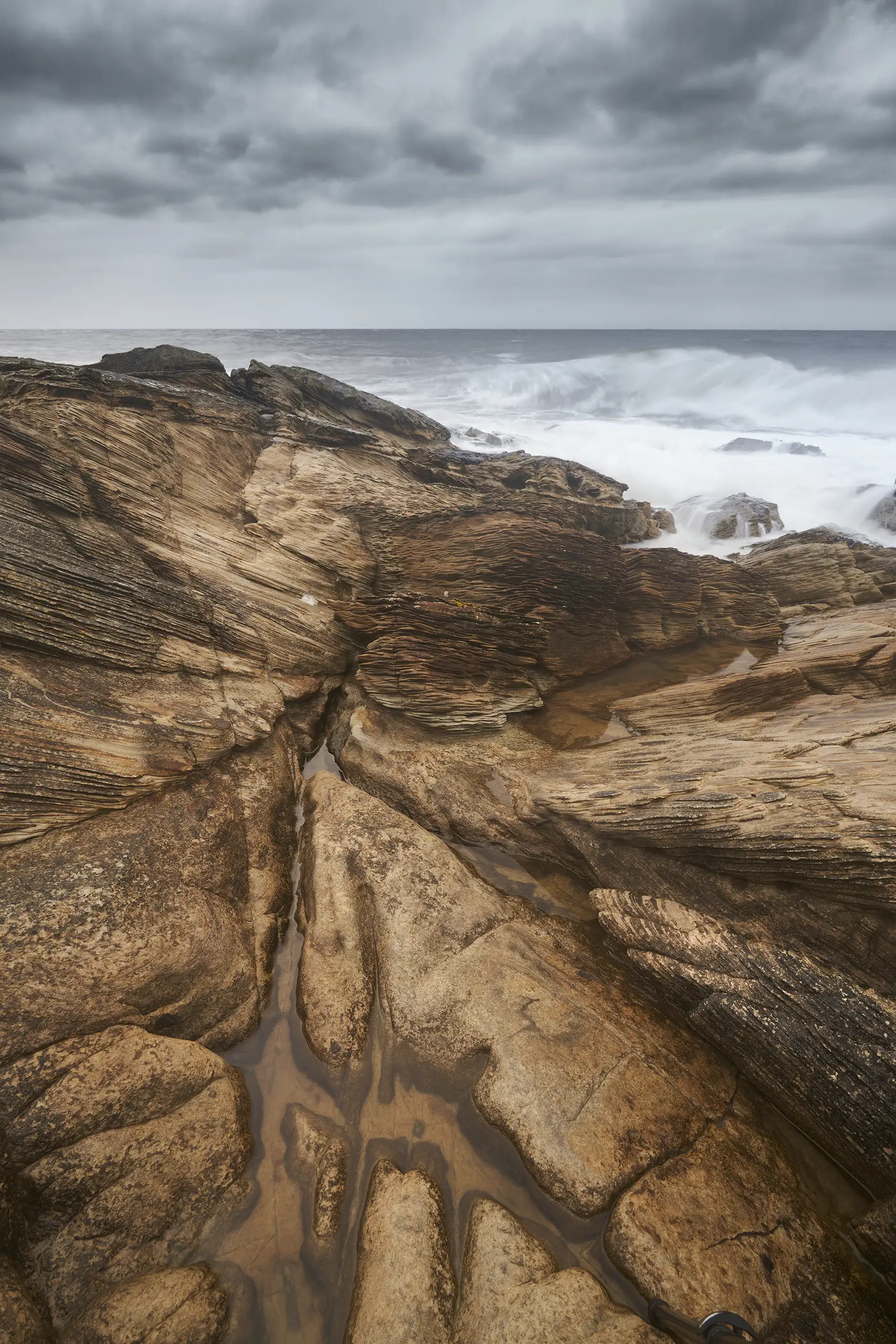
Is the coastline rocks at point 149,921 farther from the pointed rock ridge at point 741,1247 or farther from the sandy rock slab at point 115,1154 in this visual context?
the pointed rock ridge at point 741,1247

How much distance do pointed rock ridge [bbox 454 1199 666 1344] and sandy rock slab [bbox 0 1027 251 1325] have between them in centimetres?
255

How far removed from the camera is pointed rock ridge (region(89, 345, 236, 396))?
20.4 m

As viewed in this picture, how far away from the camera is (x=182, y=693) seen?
1066cm

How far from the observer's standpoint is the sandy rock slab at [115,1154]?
5699 millimetres

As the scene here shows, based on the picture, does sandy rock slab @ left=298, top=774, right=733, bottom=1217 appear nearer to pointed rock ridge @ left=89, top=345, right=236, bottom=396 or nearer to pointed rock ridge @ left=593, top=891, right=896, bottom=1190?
pointed rock ridge @ left=593, top=891, right=896, bottom=1190

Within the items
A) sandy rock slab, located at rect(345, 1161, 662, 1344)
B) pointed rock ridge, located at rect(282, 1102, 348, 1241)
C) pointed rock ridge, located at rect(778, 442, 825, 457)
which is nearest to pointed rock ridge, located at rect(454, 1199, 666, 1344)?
sandy rock slab, located at rect(345, 1161, 662, 1344)

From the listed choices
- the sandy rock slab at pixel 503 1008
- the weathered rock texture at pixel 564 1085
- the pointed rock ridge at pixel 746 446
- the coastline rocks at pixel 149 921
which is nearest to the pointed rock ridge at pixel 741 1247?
the weathered rock texture at pixel 564 1085

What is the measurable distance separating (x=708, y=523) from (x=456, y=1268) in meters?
29.0

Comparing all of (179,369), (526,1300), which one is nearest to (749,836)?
(526,1300)

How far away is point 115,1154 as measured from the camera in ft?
20.2

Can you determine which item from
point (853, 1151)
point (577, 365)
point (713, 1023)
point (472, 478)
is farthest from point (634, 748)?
point (577, 365)

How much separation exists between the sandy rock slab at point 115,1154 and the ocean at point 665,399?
25472 millimetres

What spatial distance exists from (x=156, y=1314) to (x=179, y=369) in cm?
2371

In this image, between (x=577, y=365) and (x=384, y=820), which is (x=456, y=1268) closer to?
(x=384, y=820)
